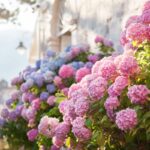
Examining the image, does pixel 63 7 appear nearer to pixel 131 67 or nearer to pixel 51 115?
pixel 51 115

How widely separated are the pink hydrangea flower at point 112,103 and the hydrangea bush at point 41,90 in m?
1.57

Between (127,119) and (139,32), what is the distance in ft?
1.62

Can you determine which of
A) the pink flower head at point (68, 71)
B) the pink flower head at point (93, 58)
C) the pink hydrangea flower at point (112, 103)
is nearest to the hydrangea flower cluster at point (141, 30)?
the pink hydrangea flower at point (112, 103)

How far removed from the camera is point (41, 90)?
4812mm

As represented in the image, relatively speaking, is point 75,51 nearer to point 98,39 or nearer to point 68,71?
point 98,39

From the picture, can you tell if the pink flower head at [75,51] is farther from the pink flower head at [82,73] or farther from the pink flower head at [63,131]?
the pink flower head at [63,131]

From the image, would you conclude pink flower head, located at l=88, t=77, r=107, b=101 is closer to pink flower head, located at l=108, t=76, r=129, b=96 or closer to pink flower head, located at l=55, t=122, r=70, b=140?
pink flower head, located at l=108, t=76, r=129, b=96

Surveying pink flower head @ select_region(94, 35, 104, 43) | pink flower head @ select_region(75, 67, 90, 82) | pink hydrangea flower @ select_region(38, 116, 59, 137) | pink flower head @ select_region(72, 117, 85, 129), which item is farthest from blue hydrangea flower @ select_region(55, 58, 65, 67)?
pink flower head @ select_region(72, 117, 85, 129)

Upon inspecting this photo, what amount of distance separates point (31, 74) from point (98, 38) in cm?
83

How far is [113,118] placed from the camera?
2355 mm

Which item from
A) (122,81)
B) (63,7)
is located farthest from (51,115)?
(63,7)

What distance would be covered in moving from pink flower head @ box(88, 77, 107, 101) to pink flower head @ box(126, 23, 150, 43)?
27 cm

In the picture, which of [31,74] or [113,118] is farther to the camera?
[31,74]

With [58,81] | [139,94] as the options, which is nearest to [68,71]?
[58,81]
